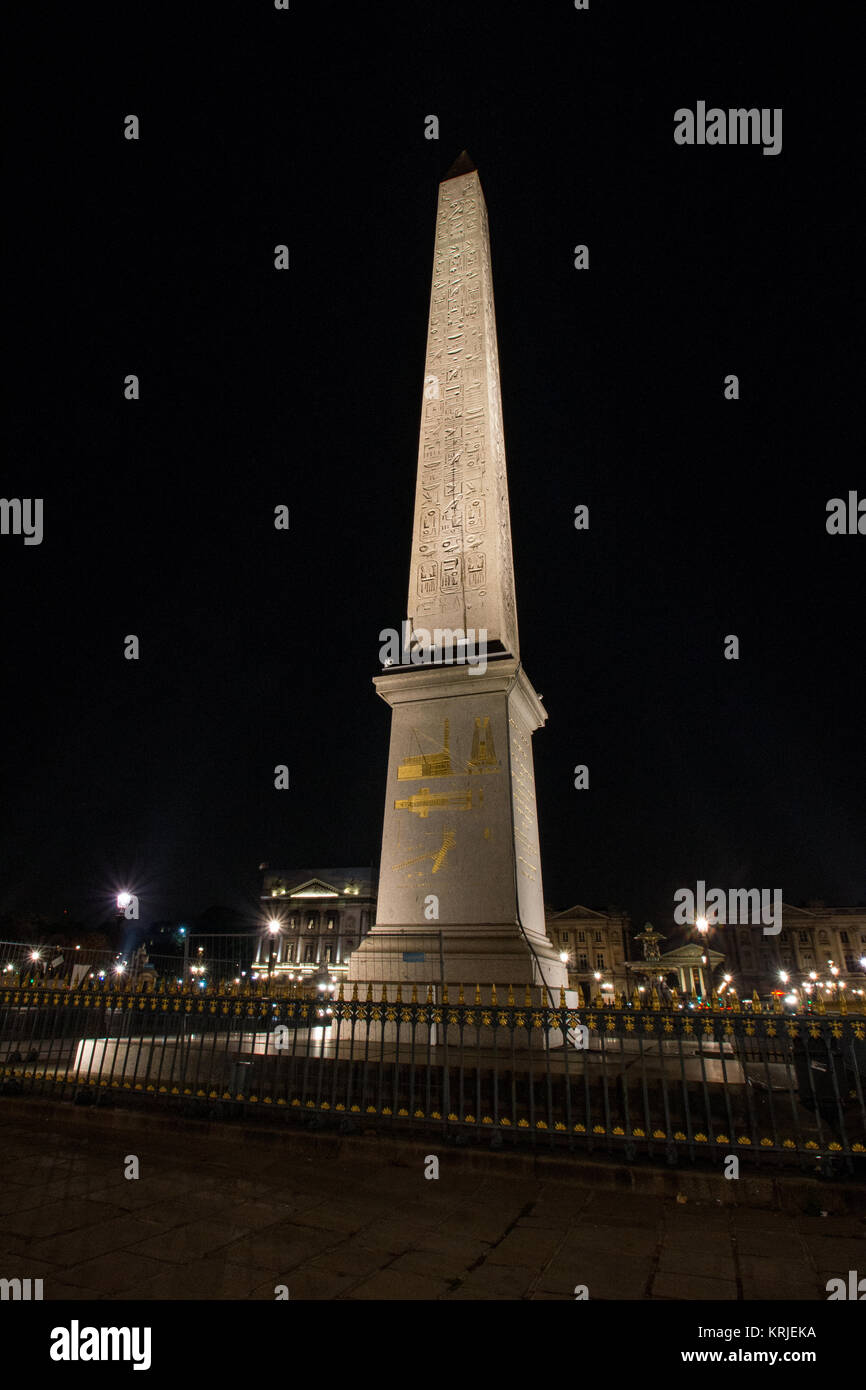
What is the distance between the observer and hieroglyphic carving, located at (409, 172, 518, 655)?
36.9 ft

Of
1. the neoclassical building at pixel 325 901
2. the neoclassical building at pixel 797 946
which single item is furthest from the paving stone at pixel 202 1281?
the neoclassical building at pixel 797 946

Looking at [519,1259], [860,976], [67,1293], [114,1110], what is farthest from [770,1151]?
[860,976]

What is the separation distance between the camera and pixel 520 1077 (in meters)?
6.55

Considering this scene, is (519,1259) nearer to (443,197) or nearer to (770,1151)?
(770,1151)

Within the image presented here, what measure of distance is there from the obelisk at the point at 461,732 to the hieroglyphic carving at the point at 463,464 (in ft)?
0.08

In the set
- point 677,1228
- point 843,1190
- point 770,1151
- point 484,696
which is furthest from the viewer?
point 484,696

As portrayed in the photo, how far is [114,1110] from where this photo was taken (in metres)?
6.93

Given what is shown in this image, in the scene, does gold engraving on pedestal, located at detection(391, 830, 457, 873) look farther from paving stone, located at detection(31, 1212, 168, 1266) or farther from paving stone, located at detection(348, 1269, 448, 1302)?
paving stone, located at detection(348, 1269, 448, 1302)

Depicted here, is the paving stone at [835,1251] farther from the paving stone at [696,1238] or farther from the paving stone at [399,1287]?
the paving stone at [399,1287]

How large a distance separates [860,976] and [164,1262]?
71327 mm

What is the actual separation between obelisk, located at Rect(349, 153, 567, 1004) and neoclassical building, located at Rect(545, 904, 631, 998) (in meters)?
62.1

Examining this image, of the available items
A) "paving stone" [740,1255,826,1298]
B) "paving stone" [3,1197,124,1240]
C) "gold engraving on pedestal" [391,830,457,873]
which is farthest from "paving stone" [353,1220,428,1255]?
"gold engraving on pedestal" [391,830,457,873]

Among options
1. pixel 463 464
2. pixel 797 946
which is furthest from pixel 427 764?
pixel 797 946

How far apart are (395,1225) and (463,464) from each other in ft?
35.2
